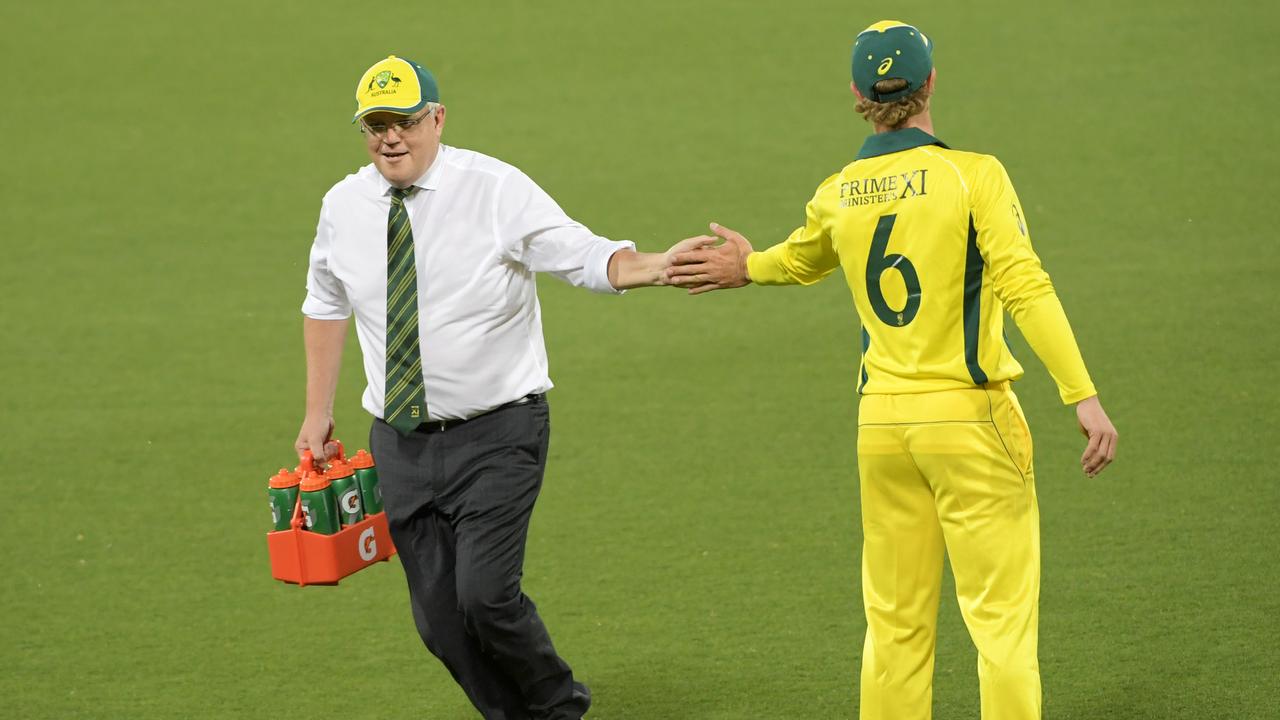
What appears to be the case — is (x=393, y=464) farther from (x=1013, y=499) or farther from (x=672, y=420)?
(x=672, y=420)

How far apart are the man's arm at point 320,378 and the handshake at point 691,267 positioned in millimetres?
882

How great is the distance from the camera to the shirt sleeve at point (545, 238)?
402 cm

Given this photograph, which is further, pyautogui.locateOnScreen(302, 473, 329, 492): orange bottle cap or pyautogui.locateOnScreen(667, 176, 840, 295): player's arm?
A: pyautogui.locateOnScreen(302, 473, 329, 492): orange bottle cap


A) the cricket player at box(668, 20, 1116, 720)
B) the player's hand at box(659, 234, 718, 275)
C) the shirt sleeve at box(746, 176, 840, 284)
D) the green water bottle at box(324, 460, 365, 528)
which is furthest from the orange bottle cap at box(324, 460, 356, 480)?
the cricket player at box(668, 20, 1116, 720)

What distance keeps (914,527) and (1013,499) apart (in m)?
0.25

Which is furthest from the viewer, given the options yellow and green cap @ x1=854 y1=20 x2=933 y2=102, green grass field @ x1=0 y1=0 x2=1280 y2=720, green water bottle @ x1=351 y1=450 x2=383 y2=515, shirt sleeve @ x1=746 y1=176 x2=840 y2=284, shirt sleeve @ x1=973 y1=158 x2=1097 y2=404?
green grass field @ x1=0 y1=0 x2=1280 y2=720

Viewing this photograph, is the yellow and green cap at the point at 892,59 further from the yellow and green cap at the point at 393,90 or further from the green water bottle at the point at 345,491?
the green water bottle at the point at 345,491

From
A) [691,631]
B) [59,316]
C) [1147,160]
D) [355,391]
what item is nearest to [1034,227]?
[1147,160]

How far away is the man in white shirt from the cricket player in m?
0.64

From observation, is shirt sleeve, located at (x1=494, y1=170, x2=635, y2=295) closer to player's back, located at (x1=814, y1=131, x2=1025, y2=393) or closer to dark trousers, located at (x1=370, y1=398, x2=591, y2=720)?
dark trousers, located at (x1=370, y1=398, x2=591, y2=720)

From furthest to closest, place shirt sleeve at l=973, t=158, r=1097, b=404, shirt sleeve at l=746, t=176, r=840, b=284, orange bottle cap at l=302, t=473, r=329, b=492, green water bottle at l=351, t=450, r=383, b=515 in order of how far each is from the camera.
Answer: green water bottle at l=351, t=450, r=383, b=515, orange bottle cap at l=302, t=473, r=329, b=492, shirt sleeve at l=746, t=176, r=840, b=284, shirt sleeve at l=973, t=158, r=1097, b=404

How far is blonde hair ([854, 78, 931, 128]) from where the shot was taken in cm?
354

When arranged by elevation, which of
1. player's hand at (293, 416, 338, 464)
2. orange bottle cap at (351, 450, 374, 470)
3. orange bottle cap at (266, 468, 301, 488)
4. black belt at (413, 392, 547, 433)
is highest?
black belt at (413, 392, 547, 433)

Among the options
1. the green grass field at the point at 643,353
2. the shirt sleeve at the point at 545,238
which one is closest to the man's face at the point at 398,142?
the shirt sleeve at the point at 545,238
